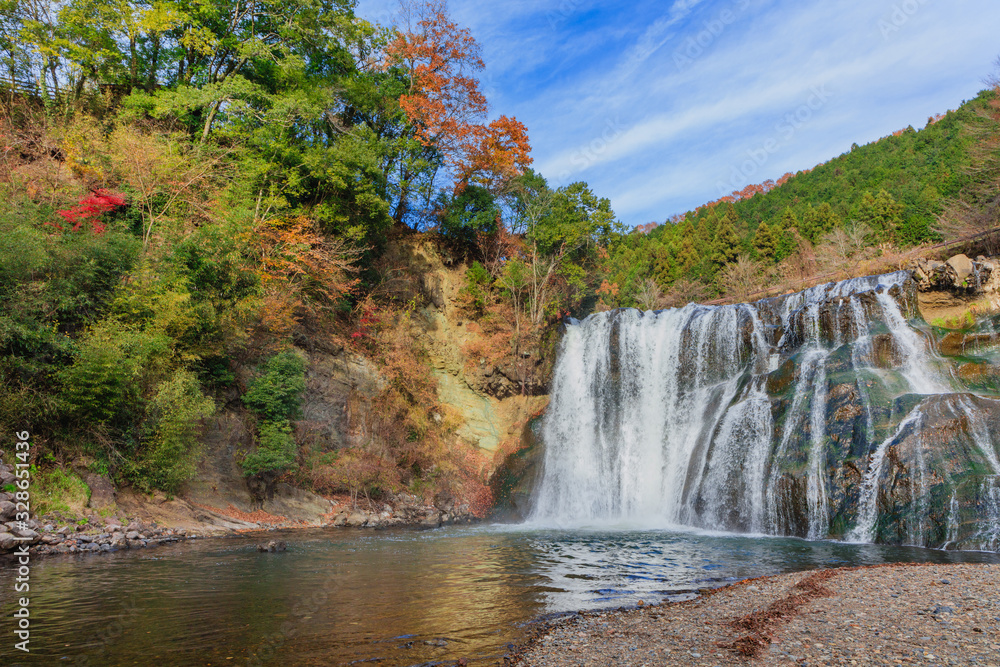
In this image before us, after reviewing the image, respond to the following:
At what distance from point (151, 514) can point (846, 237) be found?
41724mm

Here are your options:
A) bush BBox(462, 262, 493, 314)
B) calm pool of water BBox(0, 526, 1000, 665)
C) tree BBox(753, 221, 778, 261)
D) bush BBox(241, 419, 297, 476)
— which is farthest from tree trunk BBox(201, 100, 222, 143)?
tree BBox(753, 221, 778, 261)

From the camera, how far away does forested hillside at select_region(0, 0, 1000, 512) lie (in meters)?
11.9

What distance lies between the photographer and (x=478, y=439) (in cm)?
2452

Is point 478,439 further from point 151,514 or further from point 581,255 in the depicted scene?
point 151,514

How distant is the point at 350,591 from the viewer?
762cm

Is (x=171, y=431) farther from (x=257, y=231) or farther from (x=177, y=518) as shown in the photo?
(x=257, y=231)

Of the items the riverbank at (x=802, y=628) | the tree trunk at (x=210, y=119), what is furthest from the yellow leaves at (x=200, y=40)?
the riverbank at (x=802, y=628)

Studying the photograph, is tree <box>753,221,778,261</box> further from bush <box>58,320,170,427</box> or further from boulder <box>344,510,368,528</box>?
bush <box>58,320,170,427</box>

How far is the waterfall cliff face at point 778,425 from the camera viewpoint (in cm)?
1255

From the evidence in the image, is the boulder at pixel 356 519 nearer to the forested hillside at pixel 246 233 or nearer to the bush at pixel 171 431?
the forested hillside at pixel 246 233

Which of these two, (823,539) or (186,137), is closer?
(823,539)

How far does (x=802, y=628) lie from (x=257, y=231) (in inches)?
762

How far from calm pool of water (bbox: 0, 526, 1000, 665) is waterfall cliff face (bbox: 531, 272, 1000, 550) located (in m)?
1.72

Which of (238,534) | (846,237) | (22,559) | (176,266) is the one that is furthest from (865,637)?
(846,237)
